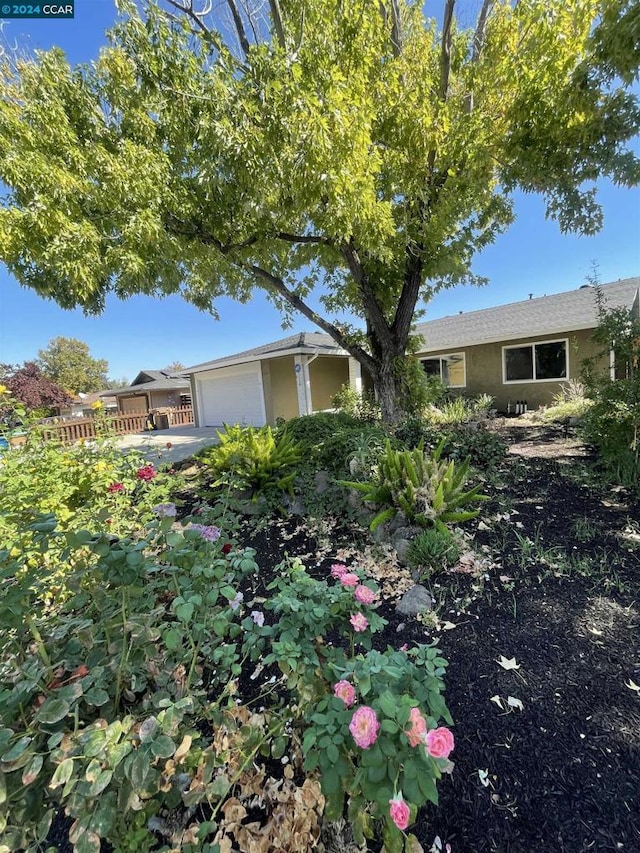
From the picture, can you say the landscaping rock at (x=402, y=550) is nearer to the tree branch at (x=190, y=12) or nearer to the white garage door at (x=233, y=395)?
the tree branch at (x=190, y=12)

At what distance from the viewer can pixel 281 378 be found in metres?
13.2

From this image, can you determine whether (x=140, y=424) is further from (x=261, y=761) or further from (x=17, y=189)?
(x=261, y=761)

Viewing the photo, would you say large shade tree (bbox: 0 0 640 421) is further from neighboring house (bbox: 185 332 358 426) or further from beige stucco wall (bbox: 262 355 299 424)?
beige stucco wall (bbox: 262 355 299 424)

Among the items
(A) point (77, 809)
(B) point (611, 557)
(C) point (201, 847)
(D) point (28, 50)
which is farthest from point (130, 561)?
(D) point (28, 50)

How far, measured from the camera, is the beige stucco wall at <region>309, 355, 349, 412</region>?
525 inches

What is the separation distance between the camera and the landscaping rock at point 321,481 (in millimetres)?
4336

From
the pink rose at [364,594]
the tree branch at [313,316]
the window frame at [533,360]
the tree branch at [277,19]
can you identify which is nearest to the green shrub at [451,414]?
the tree branch at [313,316]

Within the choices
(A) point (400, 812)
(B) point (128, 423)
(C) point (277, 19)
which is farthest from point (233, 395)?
(A) point (400, 812)

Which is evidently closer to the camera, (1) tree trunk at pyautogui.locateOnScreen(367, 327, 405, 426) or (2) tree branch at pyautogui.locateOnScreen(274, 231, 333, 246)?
(2) tree branch at pyautogui.locateOnScreen(274, 231, 333, 246)

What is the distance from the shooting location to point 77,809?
0.86 m

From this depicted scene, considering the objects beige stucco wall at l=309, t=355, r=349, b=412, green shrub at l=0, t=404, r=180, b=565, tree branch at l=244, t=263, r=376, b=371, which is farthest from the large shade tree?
beige stucco wall at l=309, t=355, r=349, b=412

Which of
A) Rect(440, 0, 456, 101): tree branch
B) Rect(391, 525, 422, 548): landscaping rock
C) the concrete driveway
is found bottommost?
Rect(391, 525, 422, 548): landscaping rock

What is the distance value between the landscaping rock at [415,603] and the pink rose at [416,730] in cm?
151

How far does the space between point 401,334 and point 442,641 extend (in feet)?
16.7
